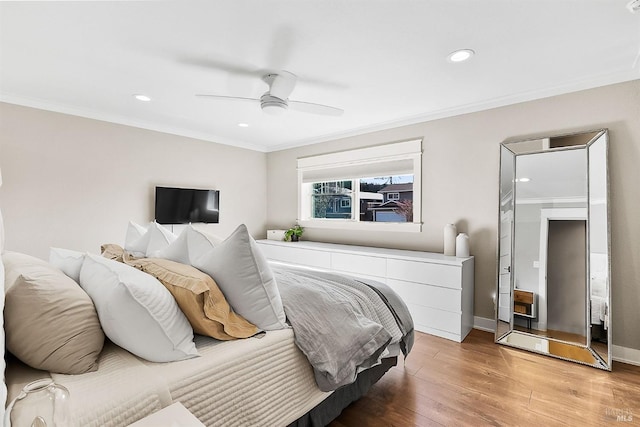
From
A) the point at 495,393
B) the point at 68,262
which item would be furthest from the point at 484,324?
the point at 68,262

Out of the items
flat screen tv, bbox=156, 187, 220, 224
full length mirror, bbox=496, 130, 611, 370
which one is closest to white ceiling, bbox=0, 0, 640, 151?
full length mirror, bbox=496, 130, 611, 370

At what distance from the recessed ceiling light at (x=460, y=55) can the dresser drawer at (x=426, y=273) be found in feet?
5.90

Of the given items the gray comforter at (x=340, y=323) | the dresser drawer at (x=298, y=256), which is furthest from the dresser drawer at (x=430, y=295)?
the gray comforter at (x=340, y=323)

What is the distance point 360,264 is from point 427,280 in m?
0.80

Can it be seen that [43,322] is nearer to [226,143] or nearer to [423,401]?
[423,401]

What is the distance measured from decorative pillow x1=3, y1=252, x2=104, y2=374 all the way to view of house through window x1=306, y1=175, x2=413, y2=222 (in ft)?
11.3

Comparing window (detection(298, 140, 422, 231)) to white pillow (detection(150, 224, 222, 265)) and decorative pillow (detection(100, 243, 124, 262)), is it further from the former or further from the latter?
decorative pillow (detection(100, 243, 124, 262))

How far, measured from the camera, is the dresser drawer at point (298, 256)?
13.3 feet

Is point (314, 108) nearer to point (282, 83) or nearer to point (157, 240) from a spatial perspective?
point (282, 83)

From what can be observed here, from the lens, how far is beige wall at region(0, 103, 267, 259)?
10.1 ft

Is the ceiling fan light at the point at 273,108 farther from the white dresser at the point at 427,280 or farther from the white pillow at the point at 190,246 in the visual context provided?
the white dresser at the point at 427,280

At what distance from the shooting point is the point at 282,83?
2523 millimetres

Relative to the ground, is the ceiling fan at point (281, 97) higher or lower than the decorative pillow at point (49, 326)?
higher

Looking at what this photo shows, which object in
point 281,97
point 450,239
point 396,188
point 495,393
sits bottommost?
point 495,393
